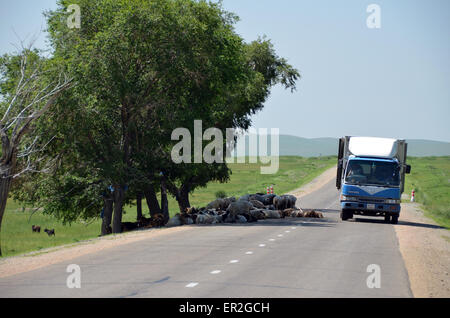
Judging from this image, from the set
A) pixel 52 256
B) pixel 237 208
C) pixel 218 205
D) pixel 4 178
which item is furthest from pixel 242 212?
pixel 52 256

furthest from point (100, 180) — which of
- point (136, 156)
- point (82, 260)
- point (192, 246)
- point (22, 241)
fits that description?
point (82, 260)

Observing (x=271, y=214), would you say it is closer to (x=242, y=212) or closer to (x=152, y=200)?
(x=242, y=212)

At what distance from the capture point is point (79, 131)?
3038cm

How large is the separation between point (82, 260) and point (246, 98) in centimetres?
2966

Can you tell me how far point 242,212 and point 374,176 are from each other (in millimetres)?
6335

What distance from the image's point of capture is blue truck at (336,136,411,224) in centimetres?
2900

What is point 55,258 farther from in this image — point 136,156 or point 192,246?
point 136,156

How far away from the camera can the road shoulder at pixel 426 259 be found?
485 inches

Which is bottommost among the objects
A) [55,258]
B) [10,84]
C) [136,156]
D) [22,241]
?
[22,241]

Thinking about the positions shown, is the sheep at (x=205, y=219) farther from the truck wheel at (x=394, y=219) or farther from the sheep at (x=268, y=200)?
the truck wheel at (x=394, y=219)

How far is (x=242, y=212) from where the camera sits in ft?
101

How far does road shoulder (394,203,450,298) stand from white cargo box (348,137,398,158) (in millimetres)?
3425
